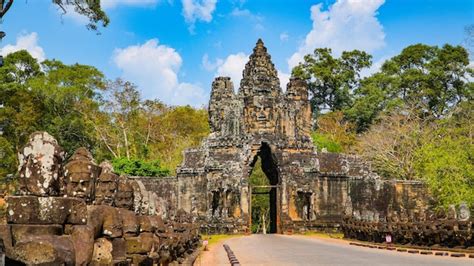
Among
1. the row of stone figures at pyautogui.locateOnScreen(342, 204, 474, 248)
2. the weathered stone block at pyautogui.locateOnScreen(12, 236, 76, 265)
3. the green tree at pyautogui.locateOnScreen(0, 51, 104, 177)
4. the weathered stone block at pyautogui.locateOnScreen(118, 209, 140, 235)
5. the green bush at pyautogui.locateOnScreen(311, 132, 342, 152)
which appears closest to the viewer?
the weathered stone block at pyautogui.locateOnScreen(12, 236, 76, 265)

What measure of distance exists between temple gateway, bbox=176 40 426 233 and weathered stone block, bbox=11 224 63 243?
3046 centimetres

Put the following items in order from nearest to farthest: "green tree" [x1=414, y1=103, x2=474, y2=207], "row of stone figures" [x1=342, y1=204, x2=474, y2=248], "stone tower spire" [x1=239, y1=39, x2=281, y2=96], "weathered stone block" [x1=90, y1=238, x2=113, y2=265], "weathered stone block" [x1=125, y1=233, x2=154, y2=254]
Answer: "weathered stone block" [x1=90, y1=238, x2=113, y2=265] < "weathered stone block" [x1=125, y1=233, x2=154, y2=254] < "row of stone figures" [x1=342, y1=204, x2=474, y2=248] < "green tree" [x1=414, y1=103, x2=474, y2=207] < "stone tower spire" [x1=239, y1=39, x2=281, y2=96]

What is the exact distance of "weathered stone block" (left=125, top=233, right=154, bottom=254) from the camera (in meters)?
8.01

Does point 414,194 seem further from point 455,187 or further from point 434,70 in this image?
point 434,70

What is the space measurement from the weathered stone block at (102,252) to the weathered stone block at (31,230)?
3.15ft

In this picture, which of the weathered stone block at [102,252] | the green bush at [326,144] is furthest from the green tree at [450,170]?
the weathered stone block at [102,252]

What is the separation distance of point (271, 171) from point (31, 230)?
119 ft

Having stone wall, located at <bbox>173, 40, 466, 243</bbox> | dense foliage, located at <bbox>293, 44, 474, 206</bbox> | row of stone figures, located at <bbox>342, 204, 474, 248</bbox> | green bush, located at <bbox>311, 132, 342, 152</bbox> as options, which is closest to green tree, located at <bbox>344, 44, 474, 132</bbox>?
dense foliage, located at <bbox>293, 44, 474, 206</bbox>

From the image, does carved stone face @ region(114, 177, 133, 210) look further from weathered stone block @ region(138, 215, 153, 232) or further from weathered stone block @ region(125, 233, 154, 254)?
weathered stone block @ region(125, 233, 154, 254)

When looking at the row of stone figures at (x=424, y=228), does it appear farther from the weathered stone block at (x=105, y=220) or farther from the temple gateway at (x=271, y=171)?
the weathered stone block at (x=105, y=220)

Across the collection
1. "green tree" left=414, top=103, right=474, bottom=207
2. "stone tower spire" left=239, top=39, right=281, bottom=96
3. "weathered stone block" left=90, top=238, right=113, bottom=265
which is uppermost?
"stone tower spire" left=239, top=39, right=281, bottom=96

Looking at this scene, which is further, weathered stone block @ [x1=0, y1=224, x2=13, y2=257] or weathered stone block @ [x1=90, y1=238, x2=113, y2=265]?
weathered stone block @ [x1=90, y1=238, x2=113, y2=265]

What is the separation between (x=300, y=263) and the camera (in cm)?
1491

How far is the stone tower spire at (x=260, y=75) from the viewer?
135 feet
